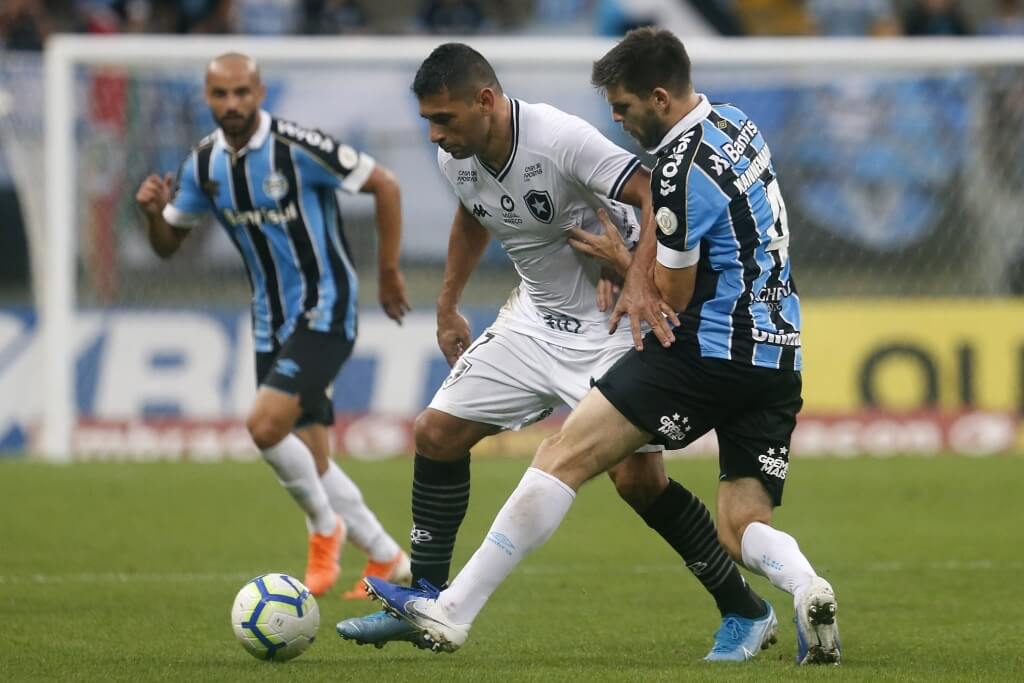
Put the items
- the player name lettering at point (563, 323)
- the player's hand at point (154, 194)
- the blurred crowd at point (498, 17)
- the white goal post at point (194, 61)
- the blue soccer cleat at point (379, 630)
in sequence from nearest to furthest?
the blue soccer cleat at point (379, 630)
the player name lettering at point (563, 323)
the player's hand at point (154, 194)
the white goal post at point (194, 61)
the blurred crowd at point (498, 17)

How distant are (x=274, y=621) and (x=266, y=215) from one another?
9.78 ft

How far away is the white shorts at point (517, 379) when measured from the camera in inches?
243

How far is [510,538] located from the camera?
5.56 m

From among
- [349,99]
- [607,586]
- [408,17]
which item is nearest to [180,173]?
[607,586]

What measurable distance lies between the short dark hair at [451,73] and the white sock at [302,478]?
8.35 ft

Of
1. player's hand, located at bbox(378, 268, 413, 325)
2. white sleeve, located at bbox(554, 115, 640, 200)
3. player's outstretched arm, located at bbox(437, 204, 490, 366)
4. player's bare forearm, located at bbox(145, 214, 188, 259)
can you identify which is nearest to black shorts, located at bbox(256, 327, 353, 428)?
player's hand, located at bbox(378, 268, 413, 325)

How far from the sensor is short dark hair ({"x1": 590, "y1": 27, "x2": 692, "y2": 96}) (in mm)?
5387

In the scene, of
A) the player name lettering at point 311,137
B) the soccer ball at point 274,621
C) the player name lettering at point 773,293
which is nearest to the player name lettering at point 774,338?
the player name lettering at point 773,293

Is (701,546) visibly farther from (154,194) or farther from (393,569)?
(154,194)

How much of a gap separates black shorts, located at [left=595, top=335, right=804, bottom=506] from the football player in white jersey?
44cm

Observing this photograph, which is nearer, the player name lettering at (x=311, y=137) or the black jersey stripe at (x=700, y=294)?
the black jersey stripe at (x=700, y=294)

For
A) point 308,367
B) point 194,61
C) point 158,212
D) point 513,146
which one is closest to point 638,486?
point 513,146

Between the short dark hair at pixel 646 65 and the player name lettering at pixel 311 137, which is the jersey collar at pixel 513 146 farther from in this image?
the player name lettering at pixel 311 137

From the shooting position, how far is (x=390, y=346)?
14258 millimetres
